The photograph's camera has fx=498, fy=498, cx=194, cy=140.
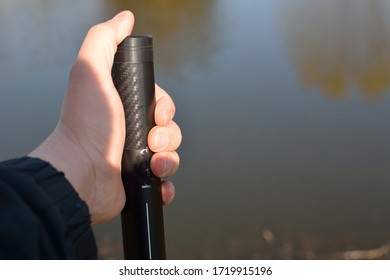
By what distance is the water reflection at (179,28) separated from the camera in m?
5.96

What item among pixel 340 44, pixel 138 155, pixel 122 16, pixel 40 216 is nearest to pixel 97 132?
pixel 138 155

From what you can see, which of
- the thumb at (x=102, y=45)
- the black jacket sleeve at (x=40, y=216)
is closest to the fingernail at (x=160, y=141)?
the thumb at (x=102, y=45)

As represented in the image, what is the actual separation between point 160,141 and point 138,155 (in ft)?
0.20

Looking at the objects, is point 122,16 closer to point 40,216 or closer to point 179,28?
point 40,216

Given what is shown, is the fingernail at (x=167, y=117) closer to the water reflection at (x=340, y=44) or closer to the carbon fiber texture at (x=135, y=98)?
the carbon fiber texture at (x=135, y=98)

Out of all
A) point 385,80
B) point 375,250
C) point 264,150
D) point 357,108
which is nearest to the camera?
point 375,250

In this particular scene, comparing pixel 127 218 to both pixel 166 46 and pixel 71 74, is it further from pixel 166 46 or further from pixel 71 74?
pixel 166 46

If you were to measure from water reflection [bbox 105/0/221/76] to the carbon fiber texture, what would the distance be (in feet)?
15.8

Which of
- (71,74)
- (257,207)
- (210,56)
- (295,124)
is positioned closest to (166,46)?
(210,56)

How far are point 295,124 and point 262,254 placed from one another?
156cm

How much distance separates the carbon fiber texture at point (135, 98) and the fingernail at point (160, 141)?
3 cm

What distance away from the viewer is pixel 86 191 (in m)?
0.93

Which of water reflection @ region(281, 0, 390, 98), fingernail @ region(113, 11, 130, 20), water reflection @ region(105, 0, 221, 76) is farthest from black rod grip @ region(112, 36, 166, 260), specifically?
water reflection @ region(105, 0, 221, 76)

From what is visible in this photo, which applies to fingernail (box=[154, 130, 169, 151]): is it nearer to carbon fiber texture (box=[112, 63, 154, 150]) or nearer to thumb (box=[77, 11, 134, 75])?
carbon fiber texture (box=[112, 63, 154, 150])
